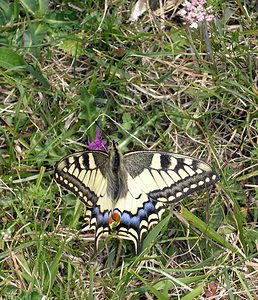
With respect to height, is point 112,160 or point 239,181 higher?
point 112,160

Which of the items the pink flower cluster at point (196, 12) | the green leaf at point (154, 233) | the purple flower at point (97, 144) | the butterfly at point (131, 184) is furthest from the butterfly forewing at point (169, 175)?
the pink flower cluster at point (196, 12)

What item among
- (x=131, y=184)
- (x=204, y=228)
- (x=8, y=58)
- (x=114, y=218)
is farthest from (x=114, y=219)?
(x=8, y=58)

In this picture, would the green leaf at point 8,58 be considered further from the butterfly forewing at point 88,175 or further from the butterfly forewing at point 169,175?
the butterfly forewing at point 169,175

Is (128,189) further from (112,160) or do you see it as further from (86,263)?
(86,263)

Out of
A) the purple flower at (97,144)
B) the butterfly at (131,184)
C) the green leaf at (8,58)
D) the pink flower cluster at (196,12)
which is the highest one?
the pink flower cluster at (196,12)

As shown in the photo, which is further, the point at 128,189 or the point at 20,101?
the point at 20,101

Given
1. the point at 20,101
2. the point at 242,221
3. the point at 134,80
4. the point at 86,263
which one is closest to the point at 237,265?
the point at 242,221

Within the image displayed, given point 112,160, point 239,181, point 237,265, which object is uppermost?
point 112,160
